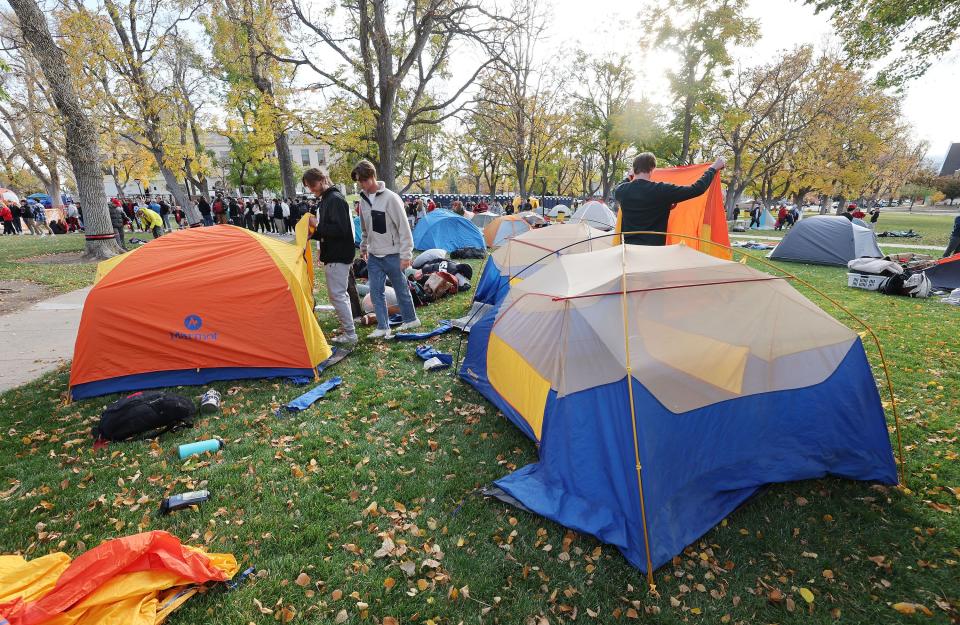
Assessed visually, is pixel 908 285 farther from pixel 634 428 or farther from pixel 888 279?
pixel 634 428

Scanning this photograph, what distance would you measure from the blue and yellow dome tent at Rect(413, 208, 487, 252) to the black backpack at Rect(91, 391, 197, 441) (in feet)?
35.1

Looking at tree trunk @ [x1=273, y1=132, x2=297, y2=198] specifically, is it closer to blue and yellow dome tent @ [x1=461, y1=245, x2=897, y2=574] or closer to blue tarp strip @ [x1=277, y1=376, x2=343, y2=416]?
blue tarp strip @ [x1=277, y1=376, x2=343, y2=416]

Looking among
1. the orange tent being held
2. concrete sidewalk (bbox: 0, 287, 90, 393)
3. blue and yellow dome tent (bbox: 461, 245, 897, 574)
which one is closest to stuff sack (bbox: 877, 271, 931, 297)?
the orange tent being held

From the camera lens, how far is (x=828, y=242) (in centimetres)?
1298

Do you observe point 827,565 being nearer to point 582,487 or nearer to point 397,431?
point 582,487

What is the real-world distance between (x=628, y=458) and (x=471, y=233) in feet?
41.3

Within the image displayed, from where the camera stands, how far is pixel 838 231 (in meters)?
12.8

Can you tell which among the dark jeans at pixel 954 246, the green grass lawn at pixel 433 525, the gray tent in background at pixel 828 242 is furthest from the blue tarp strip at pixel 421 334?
the dark jeans at pixel 954 246

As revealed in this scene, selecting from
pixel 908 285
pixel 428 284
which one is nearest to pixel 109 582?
pixel 428 284

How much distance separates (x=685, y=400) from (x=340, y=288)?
15.6ft

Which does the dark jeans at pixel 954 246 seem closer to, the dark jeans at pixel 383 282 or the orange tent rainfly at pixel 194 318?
the dark jeans at pixel 383 282

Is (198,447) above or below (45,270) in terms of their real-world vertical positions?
below

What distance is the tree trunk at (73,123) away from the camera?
10055mm

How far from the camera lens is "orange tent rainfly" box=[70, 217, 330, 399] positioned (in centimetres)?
471
